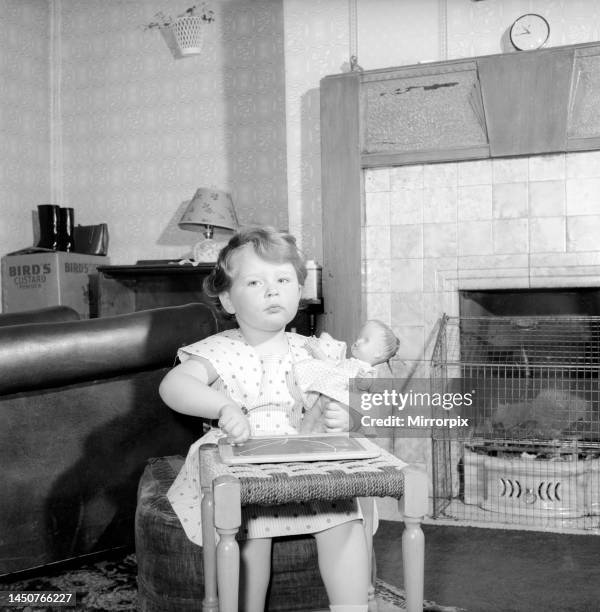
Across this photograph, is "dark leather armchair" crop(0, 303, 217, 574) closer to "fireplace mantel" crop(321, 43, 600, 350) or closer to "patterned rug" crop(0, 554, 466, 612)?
"patterned rug" crop(0, 554, 466, 612)

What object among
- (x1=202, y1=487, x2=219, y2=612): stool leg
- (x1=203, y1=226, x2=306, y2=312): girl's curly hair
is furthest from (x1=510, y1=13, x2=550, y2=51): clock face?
(x1=202, y1=487, x2=219, y2=612): stool leg

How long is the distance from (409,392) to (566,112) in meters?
1.39

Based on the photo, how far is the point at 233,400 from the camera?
147cm

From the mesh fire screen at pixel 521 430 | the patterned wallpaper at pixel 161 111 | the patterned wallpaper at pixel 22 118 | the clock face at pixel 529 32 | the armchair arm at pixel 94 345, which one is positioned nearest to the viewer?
the armchair arm at pixel 94 345

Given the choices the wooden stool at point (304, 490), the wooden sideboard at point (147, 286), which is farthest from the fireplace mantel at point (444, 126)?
the wooden stool at point (304, 490)

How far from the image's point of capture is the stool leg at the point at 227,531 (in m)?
1.07

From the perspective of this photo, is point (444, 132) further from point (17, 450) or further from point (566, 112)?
point (17, 450)

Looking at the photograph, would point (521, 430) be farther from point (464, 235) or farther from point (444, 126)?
point (444, 126)

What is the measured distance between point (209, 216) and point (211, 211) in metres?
0.03

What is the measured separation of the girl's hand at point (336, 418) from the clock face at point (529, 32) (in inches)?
96.5

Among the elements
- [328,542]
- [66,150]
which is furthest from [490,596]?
[66,150]

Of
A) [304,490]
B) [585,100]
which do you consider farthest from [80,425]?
[585,100]

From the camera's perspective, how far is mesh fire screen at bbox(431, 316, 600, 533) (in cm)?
286

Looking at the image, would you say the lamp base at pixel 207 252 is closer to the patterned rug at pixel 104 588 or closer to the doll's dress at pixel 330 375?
the patterned rug at pixel 104 588
